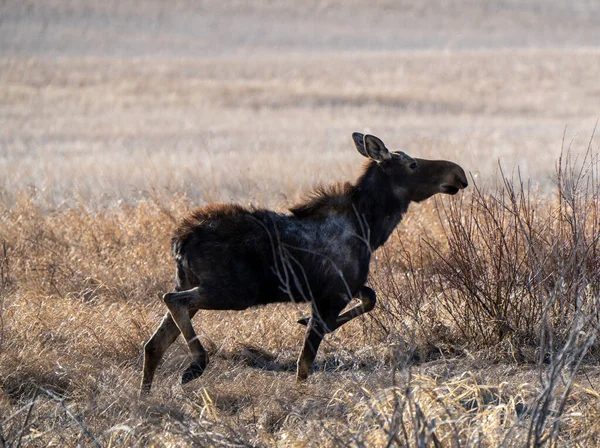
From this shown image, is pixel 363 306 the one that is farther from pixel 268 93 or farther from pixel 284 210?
pixel 268 93

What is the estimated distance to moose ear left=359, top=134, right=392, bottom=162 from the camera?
21.9 feet

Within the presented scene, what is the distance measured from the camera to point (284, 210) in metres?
11.5

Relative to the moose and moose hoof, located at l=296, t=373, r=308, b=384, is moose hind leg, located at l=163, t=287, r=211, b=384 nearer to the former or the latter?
the moose

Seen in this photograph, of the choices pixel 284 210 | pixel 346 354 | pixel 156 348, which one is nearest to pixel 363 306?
pixel 346 354

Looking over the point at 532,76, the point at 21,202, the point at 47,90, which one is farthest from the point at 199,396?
the point at 532,76

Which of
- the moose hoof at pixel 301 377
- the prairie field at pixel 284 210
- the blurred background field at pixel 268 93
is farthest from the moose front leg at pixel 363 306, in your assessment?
the blurred background field at pixel 268 93

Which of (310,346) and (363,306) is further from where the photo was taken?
(363,306)

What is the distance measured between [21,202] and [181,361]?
559 cm

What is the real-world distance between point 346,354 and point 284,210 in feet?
16.1

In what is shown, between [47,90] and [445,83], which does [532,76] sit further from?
[47,90]

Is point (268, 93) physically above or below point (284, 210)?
below

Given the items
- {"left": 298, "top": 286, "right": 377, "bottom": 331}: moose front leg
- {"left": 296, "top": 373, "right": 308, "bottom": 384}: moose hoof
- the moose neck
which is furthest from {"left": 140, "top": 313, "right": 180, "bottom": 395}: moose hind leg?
the moose neck

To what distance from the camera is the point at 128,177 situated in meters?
16.5

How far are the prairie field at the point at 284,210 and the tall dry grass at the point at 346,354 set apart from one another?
3 centimetres
